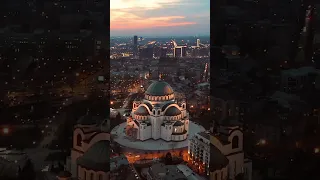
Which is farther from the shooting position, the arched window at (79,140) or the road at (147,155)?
the road at (147,155)

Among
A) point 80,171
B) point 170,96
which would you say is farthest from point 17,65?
point 170,96

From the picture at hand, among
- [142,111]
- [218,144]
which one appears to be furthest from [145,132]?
[218,144]

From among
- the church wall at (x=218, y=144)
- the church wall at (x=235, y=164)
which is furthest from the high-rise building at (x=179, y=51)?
the church wall at (x=235, y=164)

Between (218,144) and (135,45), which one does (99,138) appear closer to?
(218,144)

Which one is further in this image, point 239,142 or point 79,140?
point 239,142

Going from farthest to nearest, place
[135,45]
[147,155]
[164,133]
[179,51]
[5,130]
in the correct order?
1. [164,133]
2. [179,51]
3. [135,45]
4. [147,155]
5. [5,130]

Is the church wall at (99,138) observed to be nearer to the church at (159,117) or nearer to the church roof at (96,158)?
the church roof at (96,158)

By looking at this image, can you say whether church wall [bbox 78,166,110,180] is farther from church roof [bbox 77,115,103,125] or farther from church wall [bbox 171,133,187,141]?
church wall [bbox 171,133,187,141]
